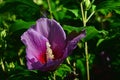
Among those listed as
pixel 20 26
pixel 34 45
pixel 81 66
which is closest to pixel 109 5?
pixel 81 66

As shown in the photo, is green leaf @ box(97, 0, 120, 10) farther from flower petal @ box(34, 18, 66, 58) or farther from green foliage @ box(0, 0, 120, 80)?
flower petal @ box(34, 18, 66, 58)

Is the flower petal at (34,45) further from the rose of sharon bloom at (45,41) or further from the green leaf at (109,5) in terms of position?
the green leaf at (109,5)

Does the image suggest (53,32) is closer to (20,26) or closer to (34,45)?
(34,45)

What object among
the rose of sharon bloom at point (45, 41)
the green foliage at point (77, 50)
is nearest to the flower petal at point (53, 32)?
the rose of sharon bloom at point (45, 41)

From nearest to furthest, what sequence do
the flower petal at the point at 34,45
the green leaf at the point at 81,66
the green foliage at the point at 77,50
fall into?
A: the flower petal at the point at 34,45
the green foliage at the point at 77,50
the green leaf at the point at 81,66

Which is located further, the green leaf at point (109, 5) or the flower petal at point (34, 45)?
the green leaf at point (109, 5)

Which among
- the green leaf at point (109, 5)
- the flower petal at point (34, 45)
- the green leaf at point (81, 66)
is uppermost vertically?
the green leaf at point (109, 5)

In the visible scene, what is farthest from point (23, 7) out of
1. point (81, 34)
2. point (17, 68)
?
point (81, 34)

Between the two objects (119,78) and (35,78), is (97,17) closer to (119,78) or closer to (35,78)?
(119,78)

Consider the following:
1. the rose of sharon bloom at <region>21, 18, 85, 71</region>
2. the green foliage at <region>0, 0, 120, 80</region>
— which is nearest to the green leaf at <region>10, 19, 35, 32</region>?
the green foliage at <region>0, 0, 120, 80</region>
